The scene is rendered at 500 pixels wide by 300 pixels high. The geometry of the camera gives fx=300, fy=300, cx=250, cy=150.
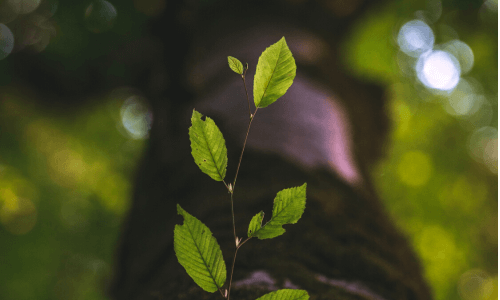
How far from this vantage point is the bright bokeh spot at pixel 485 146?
3932 mm

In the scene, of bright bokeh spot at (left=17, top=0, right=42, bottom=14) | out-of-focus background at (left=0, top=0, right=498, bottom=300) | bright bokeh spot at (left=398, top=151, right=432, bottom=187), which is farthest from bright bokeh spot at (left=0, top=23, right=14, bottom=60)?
bright bokeh spot at (left=398, top=151, right=432, bottom=187)

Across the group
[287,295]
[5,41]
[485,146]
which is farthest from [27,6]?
[485,146]

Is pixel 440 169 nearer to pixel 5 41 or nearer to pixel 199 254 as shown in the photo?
pixel 199 254

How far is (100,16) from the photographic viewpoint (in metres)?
2.83

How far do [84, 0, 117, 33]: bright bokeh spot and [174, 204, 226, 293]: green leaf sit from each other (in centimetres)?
307

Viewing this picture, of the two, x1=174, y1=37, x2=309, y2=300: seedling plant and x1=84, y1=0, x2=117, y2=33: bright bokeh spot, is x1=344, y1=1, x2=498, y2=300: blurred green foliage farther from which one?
x1=174, y1=37, x2=309, y2=300: seedling plant

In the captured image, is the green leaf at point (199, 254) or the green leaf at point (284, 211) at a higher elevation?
the green leaf at point (284, 211)

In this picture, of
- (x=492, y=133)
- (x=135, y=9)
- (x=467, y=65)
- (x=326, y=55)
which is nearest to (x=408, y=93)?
(x=467, y=65)

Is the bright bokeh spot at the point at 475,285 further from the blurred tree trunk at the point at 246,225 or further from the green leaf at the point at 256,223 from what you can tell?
the green leaf at the point at 256,223

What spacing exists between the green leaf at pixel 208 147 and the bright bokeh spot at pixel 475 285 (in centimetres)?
417

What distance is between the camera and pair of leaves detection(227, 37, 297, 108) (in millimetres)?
331

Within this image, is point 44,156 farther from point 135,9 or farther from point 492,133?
point 492,133

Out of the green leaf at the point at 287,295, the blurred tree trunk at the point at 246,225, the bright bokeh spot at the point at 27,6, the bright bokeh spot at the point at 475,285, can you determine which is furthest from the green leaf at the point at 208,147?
the bright bokeh spot at the point at 475,285

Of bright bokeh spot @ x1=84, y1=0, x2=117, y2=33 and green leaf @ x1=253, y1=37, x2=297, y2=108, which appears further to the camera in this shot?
bright bokeh spot @ x1=84, y1=0, x2=117, y2=33
